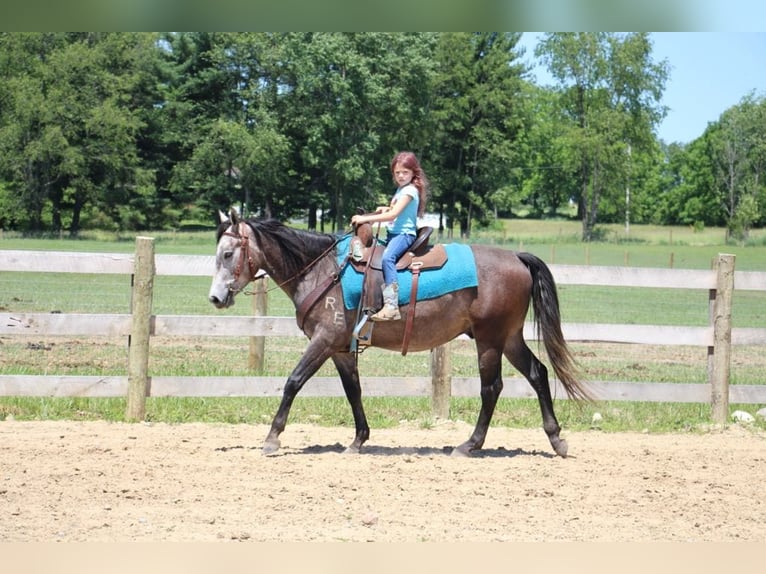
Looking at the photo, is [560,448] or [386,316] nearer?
[386,316]

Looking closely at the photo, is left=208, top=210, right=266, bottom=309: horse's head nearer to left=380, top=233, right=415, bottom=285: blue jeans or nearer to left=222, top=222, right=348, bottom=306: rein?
left=222, top=222, right=348, bottom=306: rein

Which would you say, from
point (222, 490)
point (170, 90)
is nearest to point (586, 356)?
point (222, 490)

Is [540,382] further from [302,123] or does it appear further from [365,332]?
[302,123]

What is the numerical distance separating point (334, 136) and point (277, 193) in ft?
17.1

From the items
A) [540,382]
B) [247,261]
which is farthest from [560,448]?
[247,261]

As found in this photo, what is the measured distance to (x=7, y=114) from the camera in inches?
2106

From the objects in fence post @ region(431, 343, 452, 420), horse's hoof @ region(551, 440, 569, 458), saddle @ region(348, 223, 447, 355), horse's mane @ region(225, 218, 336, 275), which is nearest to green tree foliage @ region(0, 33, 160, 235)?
fence post @ region(431, 343, 452, 420)

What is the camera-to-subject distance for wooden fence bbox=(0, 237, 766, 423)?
340 inches

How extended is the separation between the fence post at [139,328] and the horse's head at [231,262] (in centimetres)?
153

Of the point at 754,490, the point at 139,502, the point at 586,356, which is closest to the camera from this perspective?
the point at 139,502

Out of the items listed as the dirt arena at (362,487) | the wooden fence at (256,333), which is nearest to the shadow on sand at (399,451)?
the dirt arena at (362,487)

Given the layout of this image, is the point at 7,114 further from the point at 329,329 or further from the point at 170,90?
the point at 329,329

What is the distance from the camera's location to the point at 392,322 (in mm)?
7473

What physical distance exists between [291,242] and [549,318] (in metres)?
2.31
